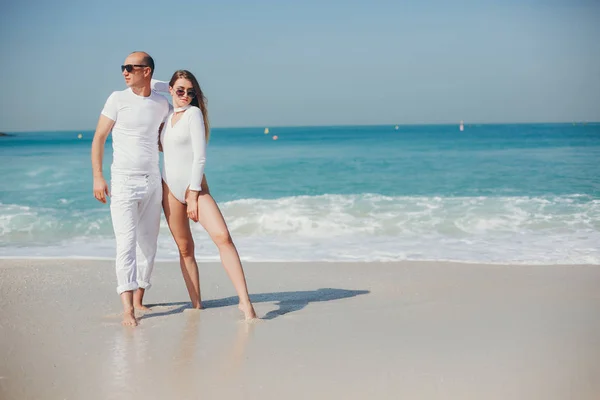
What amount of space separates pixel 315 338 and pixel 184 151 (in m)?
1.50

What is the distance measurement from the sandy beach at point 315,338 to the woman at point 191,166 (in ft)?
1.45

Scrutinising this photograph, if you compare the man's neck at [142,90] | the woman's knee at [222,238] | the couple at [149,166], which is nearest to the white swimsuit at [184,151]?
the couple at [149,166]

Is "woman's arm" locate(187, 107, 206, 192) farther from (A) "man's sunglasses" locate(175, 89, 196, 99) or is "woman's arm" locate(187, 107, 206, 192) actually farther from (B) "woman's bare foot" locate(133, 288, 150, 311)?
(B) "woman's bare foot" locate(133, 288, 150, 311)

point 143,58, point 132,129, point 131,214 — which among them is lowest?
point 131,214

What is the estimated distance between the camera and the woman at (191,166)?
4426 millimetres

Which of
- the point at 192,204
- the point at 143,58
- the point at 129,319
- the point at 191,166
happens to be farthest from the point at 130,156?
the point at 129,319

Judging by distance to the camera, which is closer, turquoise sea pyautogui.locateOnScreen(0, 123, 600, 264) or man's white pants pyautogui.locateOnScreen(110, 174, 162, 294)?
man's white pants pyautogui.locateOnScreen(110, 174, 162, 294)

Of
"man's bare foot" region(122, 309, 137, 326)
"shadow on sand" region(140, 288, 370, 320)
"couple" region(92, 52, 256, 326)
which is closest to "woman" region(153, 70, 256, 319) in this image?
"couple" region(92, 52, 256, 326)

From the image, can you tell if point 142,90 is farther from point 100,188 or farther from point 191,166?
point 100,188

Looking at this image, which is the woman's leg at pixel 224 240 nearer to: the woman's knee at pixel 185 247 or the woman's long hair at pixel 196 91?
the woman's knee at pixel 185 247

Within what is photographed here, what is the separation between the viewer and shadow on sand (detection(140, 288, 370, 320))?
16.0 ft

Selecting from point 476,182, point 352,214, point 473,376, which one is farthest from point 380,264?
point 476,182

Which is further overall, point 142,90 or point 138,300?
point 138,300

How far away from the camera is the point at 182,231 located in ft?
15.4
